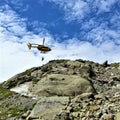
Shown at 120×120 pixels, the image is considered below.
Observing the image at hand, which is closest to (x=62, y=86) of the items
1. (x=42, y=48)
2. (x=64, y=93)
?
(x=64, y=93)

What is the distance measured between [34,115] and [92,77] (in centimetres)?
2798

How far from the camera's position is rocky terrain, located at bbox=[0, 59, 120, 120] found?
148 ft

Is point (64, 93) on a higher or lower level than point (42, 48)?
lower

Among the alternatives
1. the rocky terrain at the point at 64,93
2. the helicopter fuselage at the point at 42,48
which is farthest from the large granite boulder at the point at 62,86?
the helicopter fuselage at the point at 42,48

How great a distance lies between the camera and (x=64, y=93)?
6312 centimetres

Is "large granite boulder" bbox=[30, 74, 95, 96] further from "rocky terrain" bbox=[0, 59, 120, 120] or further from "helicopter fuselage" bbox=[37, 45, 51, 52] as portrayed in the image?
"helicopter fuselage" bbox=[37, 45, 51, 52]

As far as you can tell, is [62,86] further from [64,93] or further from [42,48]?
[42,48]

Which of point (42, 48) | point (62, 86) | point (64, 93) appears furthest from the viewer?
point (62, 86)

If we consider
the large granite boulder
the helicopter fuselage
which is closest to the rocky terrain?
the large granite boulder

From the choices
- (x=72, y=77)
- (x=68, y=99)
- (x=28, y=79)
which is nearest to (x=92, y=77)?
(x=72, y=77)

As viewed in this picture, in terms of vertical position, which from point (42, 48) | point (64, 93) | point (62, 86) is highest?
point (42, 48)

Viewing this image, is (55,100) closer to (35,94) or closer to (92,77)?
(35,94)

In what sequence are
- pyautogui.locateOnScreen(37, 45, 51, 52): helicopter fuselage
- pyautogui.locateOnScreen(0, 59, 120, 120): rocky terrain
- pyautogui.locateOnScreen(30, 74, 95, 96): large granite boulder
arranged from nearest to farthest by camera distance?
pyautogui.locateOnScreen(0, 59, 120, 120): rocky terrain
pyautogui.locateOnScreen(30, 74, 95, 96): large granite boulder
pyautogui.locateOnScreen(37, 45, 51, 52): helicopter fuselage

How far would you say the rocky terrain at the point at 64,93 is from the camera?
45062mm
